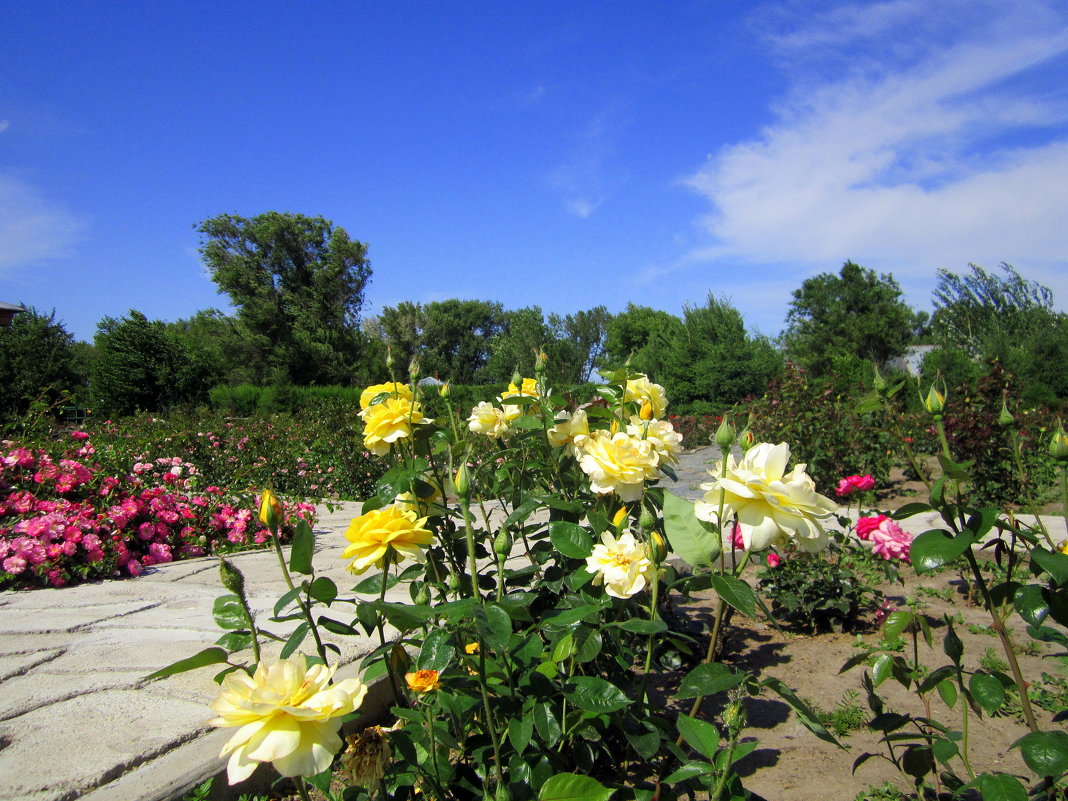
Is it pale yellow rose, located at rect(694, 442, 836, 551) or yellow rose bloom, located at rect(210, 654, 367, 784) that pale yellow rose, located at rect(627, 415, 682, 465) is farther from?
yellow rose bloom, located at rect(210, 654, 367, 784)

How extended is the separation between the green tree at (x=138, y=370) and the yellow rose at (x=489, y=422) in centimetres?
1425

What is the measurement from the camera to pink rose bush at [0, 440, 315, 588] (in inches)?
124

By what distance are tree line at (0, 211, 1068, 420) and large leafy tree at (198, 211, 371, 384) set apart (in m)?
0.06

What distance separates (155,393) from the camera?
47.3ft

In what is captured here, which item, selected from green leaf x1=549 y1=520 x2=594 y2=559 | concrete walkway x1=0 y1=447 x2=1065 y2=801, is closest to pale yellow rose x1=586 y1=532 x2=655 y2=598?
green leaf x1=549 y1=520 x2=594 y2=559

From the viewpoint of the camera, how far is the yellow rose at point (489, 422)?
1.72 m

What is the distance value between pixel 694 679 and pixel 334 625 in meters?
0.57

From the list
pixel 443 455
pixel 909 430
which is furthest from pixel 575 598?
pixel 909 430

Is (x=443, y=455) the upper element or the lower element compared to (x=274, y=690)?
upper

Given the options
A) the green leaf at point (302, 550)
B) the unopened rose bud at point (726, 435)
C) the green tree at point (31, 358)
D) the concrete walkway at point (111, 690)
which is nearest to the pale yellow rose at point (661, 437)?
the unopened rose bud at point (726, 435)

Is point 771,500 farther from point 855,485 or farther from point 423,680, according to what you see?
point 855,485

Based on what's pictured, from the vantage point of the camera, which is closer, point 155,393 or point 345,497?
point 345,497

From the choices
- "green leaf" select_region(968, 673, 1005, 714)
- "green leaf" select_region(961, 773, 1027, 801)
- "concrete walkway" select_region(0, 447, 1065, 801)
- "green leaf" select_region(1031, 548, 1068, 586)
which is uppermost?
"green leaf" select_region(1031, 548, 1068, 586)

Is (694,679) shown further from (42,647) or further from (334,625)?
(42,647)
